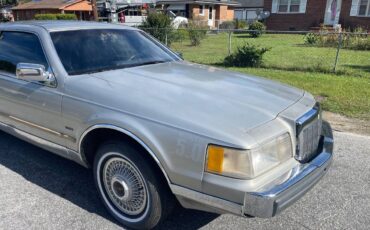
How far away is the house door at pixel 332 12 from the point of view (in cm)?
2683

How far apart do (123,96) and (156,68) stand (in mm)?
918

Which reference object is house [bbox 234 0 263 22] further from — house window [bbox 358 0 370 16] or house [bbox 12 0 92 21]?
house window [bbox 358 0 370 16]

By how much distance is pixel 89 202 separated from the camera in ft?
11.3

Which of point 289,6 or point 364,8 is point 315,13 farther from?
point 364,8

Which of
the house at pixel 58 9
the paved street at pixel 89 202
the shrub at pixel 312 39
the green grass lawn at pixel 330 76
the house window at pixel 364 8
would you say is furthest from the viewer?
the house at pixel 58 9

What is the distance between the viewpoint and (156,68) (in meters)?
3.75

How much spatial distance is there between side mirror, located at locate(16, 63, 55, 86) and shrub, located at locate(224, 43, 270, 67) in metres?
8.34

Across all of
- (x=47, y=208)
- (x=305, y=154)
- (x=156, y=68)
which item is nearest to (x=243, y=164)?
(x=305, y=154)

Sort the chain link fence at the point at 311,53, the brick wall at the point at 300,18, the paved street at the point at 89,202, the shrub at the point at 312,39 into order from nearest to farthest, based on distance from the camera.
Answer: the paved street at the point at 89,202
the chain link fence at the point at 311,53
the shrub at the point at 312,39
the brick wall at the point at 300,18

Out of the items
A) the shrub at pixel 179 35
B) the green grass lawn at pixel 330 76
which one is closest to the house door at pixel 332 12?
the shrub at pixel 179 35

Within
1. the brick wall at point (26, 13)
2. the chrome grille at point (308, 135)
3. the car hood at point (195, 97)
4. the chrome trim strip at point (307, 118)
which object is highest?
the car hood at point (195, 97)

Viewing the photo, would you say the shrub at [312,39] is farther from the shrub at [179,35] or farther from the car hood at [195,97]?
the car hood at [195,97]

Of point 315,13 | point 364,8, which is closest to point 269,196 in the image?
point 364,8

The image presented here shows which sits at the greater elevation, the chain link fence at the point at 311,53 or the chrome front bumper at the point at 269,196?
the chrome front bumper at the point at 269,196
